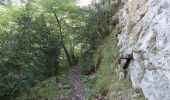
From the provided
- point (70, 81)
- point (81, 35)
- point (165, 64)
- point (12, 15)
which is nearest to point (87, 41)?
point (81, 35)

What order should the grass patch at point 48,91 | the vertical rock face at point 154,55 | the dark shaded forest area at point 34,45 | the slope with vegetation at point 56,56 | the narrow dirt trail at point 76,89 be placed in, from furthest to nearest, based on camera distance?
the grass patch at point 48,91 < the dark shaded forest area at point 34,45 < the narrow dirt trail at point 76,89 < the slope with vegetation at point 56,56 < the vertical rock face at point 154,55

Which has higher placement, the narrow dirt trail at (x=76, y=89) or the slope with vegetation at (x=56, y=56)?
the slope with vegetation at (x=56, y=56)

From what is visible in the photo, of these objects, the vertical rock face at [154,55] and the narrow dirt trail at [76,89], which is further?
the narrow dirt trail at [76,89]

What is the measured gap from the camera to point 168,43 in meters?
5.93

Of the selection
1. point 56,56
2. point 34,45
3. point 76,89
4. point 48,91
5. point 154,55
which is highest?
point 34,45

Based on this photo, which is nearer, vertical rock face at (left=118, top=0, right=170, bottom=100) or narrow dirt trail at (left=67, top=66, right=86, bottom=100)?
vertical rock face at (left=118, top=0, right=170, bottom=100)

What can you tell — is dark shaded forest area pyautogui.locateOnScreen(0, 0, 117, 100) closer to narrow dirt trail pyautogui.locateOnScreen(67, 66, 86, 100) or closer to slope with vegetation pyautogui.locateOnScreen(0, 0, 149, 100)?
slope with vegetation pyautogui.locateOnScreen(0, 0, 149, 100)

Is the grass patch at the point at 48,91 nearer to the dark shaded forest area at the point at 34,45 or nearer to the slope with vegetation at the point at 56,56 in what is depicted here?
the slope with vegetation at the point at 56,56

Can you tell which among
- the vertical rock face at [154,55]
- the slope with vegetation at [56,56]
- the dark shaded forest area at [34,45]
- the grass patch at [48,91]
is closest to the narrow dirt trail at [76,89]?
the slope with vegetation at [56,56]

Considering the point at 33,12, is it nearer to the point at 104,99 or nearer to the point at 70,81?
the point at 70,81

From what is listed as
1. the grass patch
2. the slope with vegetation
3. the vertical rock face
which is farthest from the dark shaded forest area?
the vertical rock face

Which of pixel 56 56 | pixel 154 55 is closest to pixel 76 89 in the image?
pixel 56 56

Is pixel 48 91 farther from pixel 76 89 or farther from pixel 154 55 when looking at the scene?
pixel 154 55

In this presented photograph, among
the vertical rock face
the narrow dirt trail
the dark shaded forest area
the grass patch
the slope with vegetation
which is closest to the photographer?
the vertical rock face
